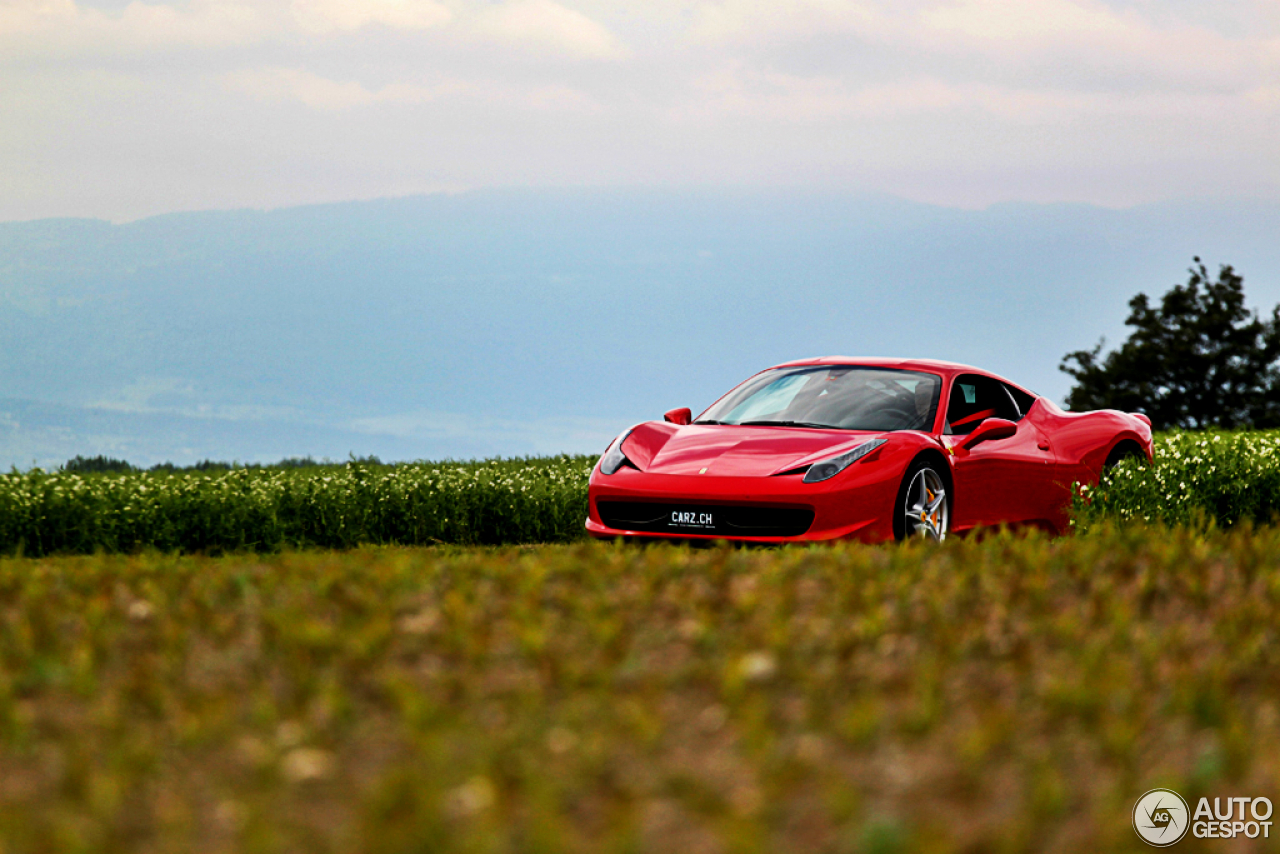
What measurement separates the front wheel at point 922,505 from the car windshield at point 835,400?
56cm

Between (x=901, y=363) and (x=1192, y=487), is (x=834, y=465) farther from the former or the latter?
(x=1192, y=487)

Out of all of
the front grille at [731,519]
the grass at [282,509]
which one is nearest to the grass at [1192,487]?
Result: the front grille at [731,519]

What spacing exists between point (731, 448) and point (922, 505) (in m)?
1.45

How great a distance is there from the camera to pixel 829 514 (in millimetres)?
8750

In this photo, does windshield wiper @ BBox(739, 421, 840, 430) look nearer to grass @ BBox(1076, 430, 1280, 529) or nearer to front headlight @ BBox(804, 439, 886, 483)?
front headlight @ BBox(804, 439, 886, 483)

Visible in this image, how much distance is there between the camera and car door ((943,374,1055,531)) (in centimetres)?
984

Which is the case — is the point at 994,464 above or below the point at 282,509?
above

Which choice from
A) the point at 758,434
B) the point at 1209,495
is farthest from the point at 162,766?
the point at 1209,495

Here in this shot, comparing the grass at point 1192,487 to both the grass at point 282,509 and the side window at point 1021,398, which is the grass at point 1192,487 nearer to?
the side window at point 1021,398

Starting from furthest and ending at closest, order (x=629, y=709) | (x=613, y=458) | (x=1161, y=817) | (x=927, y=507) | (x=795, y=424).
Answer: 1. (x=795, y=424)
2. (x=613, y=458)
3. (x=927, y=507)
4. (x=629, y=709)
5. (x=1161, y=817)

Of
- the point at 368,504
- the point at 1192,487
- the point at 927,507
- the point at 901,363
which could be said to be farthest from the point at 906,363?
the point at 368,504

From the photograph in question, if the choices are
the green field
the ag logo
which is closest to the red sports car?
the green field

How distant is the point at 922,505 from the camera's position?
369 inches

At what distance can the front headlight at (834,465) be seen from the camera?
8828mm
